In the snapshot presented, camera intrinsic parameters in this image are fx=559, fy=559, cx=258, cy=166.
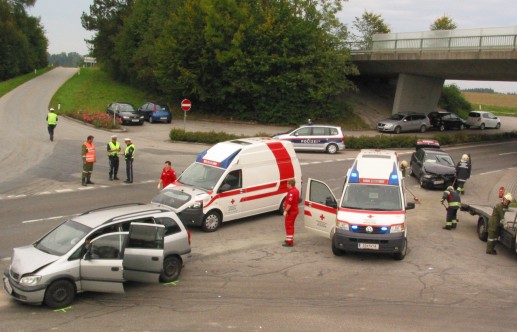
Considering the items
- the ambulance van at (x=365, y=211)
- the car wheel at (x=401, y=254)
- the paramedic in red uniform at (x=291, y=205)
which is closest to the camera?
the ambulance van at (x=365, y=211)

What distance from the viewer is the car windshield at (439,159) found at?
23.6 m

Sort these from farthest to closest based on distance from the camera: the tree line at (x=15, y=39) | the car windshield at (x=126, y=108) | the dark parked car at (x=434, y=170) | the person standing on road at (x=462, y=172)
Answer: the tree line at (x=15, y=39) → the car windshield at (x=126, y=108) → the dark parked car at (x=434, y=170) → the person standing on road at (x=462, y=172)

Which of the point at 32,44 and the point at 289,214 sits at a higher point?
the point at 32,44

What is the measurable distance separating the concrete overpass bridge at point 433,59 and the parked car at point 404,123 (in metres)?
3.91

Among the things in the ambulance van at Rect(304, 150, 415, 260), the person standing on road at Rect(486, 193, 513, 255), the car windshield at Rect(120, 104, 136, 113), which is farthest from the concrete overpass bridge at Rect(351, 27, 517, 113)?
the ambulance van at Rect(304, 150, 415, 260)

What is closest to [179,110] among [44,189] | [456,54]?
[456,54]

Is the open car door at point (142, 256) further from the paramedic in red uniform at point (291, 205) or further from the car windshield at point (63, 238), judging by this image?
the paramedic in red uniform at point (291, 205)

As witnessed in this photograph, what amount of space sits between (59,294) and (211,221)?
5.94 meters

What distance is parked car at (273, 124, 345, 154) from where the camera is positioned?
31.6 m

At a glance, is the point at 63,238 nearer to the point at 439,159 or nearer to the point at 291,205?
the point at 291,205

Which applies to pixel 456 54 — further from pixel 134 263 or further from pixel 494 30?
pixel 134 263

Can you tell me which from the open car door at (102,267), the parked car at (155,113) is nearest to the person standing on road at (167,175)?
the open car door at (102,267)

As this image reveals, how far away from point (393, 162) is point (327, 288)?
5107 millimetres

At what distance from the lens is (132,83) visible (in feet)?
188
